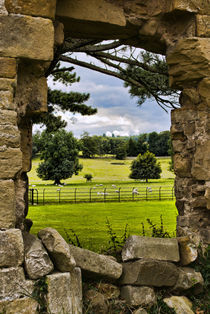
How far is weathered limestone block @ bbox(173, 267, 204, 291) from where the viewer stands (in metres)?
4.39

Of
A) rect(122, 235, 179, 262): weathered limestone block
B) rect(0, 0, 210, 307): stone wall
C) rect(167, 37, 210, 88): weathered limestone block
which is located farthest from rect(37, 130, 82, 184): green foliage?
rect(122, 235, 179, 262): weathered limestone block

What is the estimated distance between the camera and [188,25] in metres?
4.98

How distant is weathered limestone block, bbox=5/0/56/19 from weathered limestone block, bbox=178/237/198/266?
332 centimetres

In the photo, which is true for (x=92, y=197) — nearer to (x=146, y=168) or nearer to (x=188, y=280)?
(x=146, y=168)

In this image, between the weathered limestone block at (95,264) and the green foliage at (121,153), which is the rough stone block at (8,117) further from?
the green foliage at (121,153)

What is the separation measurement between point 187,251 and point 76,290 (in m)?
1.69

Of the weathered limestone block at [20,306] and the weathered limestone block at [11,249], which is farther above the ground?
the weathered limestone block at [11,249]

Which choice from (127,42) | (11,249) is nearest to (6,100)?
(11,249)

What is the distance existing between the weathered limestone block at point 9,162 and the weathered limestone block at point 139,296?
6.49 ft

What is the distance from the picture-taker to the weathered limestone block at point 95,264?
4.05m

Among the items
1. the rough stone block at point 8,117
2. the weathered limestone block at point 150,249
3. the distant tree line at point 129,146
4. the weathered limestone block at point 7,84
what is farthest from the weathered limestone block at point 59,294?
the distant tree line at point 129,146

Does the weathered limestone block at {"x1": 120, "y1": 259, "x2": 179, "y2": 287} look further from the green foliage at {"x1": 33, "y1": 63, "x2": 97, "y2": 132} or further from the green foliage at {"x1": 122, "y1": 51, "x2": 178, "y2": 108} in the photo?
the green foliage at {"x1": 33, "y1": 63, "x2": 97, "y2": 132}

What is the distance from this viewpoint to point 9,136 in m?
3.71

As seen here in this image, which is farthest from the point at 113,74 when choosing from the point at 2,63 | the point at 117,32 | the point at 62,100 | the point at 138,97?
the point at 2,63
